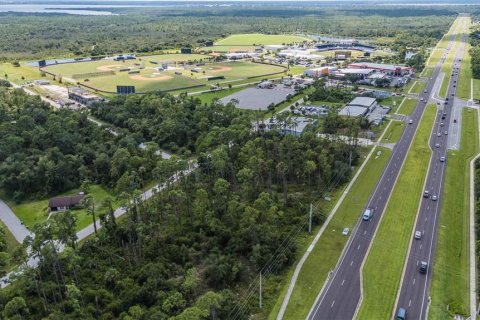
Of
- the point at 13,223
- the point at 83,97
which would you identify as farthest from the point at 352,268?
the point at 83,97

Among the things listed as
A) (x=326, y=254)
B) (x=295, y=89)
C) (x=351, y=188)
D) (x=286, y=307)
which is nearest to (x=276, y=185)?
(x=351, y=188)

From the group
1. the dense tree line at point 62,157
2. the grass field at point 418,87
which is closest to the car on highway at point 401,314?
the dense tree line at point 62,157

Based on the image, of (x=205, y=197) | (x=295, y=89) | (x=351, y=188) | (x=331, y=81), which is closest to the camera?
(x=205, y=197)

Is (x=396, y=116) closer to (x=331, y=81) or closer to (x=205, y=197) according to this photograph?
(x=331, y=81)

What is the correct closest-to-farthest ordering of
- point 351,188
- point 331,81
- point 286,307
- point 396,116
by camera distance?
1. point 286,307
2. point 351,188
3. point 396,116
4. point 331,81

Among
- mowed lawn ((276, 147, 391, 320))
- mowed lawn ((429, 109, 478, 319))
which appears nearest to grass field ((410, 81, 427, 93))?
mowed lawn ((429, 109, 478, 319))

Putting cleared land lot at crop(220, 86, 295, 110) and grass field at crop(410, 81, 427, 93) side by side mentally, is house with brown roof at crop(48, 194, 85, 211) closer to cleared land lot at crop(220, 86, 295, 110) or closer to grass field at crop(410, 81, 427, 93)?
cleared land lot at crop(220, 86, 295, 110)
